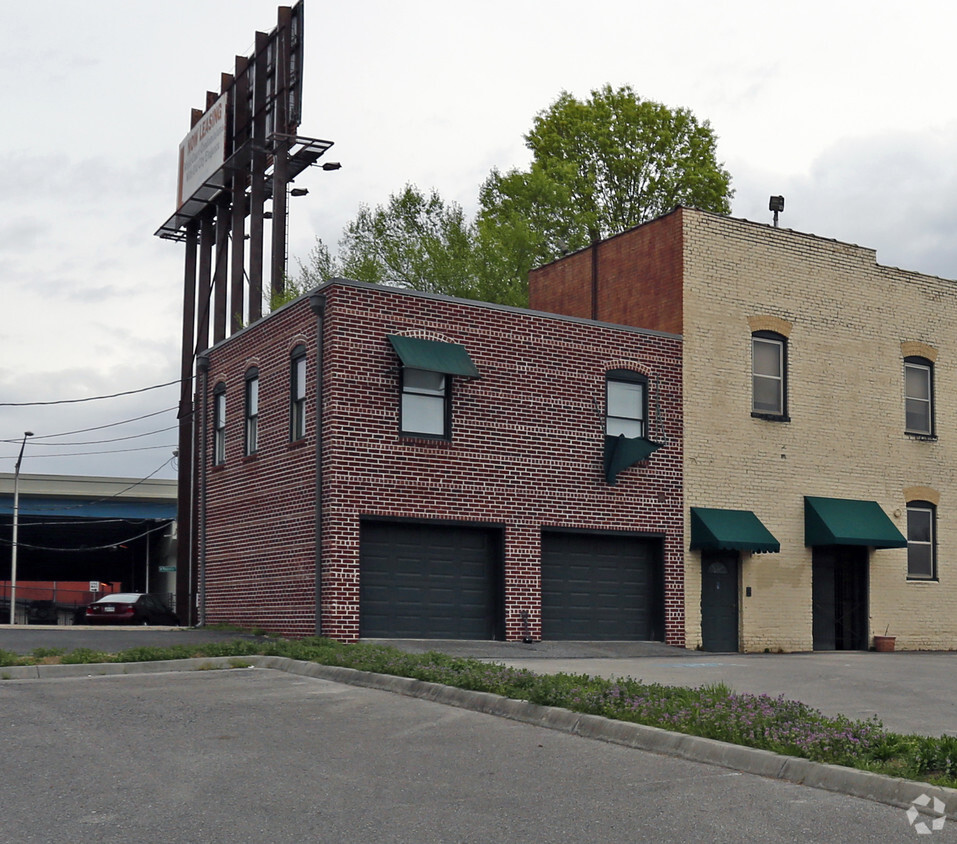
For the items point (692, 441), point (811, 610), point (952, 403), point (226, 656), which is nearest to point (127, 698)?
point (226, 656)

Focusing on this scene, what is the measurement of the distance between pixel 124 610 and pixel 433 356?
23208mm

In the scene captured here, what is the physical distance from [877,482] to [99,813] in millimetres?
22373

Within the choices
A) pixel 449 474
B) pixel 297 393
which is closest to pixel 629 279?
pixel 449 474

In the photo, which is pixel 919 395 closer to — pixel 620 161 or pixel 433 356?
pixel 433 356

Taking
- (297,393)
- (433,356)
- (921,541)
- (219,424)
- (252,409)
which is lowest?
(921,541)

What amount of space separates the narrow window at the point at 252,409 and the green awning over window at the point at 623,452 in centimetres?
677

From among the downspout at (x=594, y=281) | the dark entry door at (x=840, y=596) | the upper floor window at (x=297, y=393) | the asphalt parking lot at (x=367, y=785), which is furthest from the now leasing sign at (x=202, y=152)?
the asphalt parking lot at (x=367, y=785)

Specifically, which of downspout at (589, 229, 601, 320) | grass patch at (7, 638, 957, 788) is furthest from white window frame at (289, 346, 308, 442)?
downspout at (589, 229, 601, 320)

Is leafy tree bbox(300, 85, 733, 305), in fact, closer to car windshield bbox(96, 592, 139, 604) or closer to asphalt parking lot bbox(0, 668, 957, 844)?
car windshield bbox(96, 592, 139, 604)

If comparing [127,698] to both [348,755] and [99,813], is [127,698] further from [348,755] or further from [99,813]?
[99,813]

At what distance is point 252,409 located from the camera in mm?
24531

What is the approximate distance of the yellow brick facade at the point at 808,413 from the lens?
25.0 meters

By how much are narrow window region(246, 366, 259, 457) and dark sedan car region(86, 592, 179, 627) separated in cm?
1833

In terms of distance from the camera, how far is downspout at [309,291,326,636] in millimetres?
20703
